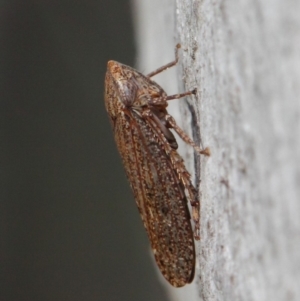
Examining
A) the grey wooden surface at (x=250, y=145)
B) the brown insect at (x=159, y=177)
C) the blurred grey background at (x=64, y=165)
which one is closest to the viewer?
the grey wooden surface at (x=250, y=145)

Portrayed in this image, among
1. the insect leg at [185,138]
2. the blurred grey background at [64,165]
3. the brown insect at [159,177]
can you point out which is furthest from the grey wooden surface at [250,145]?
the blurred grey background at [64,165]

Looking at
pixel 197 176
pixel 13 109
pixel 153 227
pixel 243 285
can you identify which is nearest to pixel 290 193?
pixel 243 285

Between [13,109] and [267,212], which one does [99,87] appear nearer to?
[13,109]

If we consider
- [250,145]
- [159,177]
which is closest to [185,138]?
[159,177]

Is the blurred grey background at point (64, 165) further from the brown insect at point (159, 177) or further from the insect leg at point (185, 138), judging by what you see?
the insect leg at point (185, 138)

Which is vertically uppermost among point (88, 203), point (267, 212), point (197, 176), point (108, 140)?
point (108, 140)
